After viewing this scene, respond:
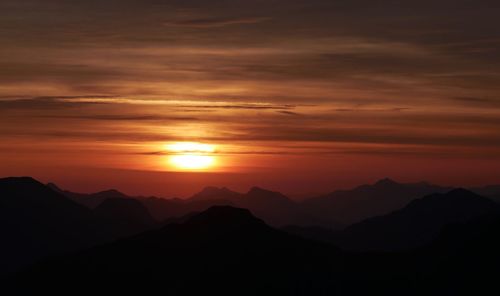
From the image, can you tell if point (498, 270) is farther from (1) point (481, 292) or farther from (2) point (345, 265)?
(2) point (345, 265)

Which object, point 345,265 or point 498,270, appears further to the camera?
point 345,265

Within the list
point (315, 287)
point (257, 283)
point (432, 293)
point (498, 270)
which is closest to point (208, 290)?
point (257, 283)

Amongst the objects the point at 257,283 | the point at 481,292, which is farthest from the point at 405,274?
the point at 257,283

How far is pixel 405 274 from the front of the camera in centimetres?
18950

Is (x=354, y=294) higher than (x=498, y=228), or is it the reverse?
(x=498, y=228)

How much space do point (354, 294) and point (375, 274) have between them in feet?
36.2

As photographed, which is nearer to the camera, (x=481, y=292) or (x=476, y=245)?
(x=481, y=292)

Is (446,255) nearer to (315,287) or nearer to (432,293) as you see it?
(432,293)

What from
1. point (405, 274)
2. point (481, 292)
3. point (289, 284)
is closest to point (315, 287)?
point (289, 284)

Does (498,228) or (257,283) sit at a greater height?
(498,228)

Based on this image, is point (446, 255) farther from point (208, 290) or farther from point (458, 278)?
point (208, 290)

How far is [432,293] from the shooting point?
17925 centimetres

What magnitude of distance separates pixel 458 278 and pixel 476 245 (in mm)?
11346

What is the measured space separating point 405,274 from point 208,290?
4613 centimetres
